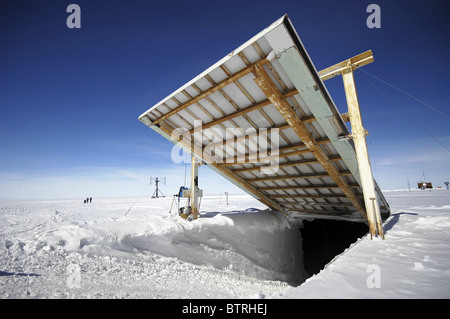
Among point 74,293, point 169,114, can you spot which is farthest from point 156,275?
point 169,114

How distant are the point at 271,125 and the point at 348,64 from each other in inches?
108

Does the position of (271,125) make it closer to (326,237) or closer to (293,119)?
(293,119)

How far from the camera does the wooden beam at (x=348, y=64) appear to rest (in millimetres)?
5234

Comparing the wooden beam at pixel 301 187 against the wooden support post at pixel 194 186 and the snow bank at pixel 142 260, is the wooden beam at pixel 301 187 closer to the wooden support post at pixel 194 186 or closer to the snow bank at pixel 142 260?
the snow bank at pixel 142 260

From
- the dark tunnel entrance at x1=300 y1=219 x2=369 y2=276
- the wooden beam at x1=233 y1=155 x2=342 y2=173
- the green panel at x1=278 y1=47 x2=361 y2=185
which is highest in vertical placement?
the green panel at x1=278 y1=47 x2=361 y2=185

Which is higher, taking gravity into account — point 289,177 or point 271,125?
point 271,125

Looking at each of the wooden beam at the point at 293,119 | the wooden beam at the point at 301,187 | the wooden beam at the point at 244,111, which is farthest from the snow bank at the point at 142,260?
the wooden beam at the point at 293,119

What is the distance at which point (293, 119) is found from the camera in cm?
491

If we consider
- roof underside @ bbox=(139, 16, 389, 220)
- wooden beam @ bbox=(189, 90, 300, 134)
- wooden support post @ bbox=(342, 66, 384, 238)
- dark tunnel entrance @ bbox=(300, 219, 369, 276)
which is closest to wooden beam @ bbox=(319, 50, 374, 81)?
wooden support post @ bbox=(342, 66, 384, 238)

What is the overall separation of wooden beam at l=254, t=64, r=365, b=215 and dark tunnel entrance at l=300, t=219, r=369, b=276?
764 cm

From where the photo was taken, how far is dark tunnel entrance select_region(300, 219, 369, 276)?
12.5 metres

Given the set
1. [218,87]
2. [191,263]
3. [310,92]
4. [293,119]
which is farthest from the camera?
[191,263]

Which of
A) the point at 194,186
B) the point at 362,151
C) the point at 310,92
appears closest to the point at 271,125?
the point at 310,92

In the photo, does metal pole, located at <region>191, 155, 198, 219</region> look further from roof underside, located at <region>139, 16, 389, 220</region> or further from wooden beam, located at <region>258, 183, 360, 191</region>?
wooden beam, located at <region>258, 183, 360, 191</region>
